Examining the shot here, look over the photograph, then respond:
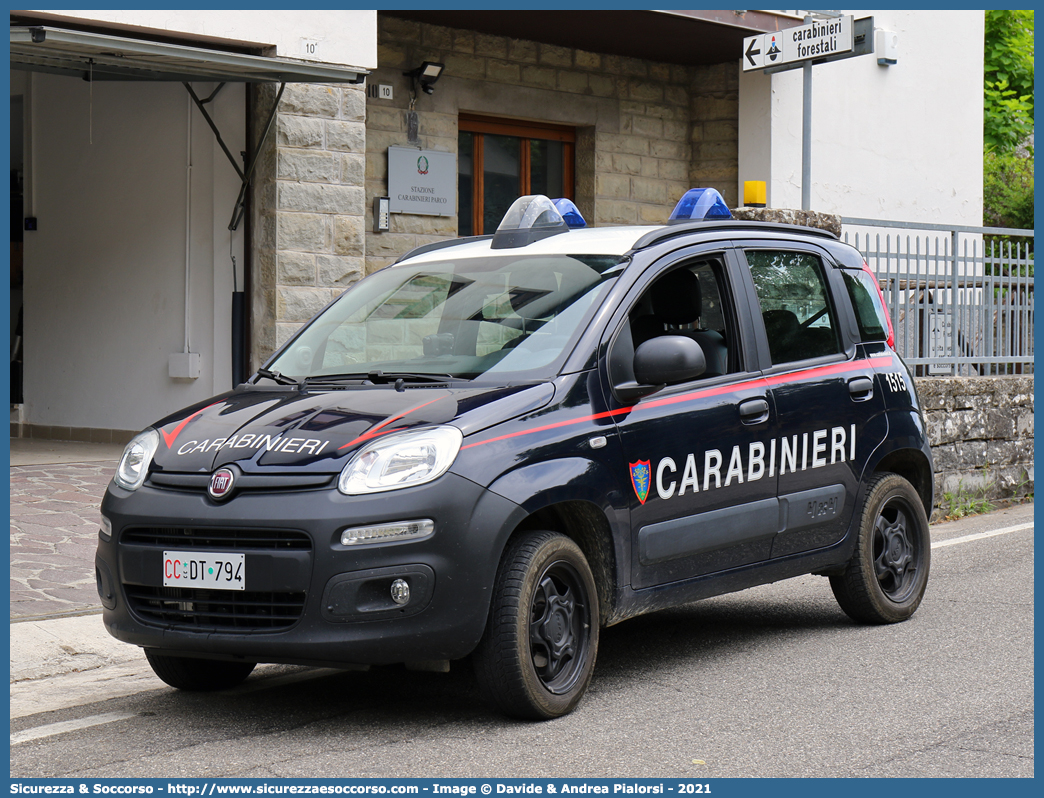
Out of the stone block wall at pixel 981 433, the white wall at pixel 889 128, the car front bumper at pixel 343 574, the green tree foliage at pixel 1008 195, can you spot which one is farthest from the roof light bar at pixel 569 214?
the green tree foliage at pixel 1008 195

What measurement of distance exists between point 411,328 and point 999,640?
305cm

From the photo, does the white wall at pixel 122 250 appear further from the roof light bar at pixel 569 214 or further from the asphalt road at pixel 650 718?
the asphalt road at pixel 650 718

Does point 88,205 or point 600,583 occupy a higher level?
point 88,205

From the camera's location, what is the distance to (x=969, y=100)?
58.2ft

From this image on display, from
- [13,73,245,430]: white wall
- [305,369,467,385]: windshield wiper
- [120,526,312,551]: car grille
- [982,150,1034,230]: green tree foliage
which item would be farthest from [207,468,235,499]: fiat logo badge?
[982,150,1034,230]: green tree foliage

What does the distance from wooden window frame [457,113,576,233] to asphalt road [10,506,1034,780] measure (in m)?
8.69

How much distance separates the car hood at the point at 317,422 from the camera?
15.2 feet

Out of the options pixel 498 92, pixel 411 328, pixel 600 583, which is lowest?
pixel 600 583

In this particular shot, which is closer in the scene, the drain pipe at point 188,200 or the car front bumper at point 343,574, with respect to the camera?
the car front bumper at point 343,574

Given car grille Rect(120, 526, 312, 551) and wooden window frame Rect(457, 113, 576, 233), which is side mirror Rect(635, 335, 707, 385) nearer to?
car grille Rect(120, 526, 312, 551)

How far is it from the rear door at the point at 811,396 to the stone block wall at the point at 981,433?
14.8 ft

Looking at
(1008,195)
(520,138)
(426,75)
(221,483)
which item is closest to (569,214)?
(221,483)
